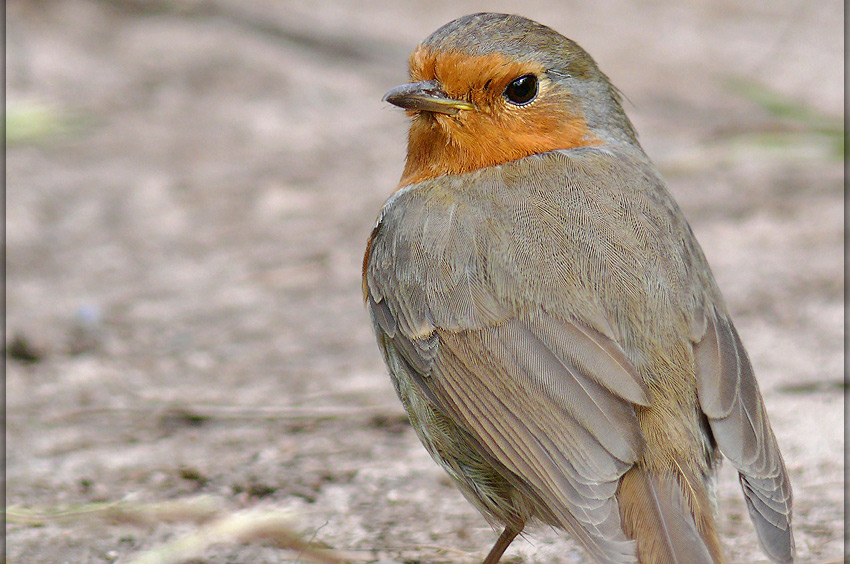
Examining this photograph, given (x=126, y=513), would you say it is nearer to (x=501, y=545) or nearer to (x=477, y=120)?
(x=501, y=545)

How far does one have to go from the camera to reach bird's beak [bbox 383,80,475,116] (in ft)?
11.6

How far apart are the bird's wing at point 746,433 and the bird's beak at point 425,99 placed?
3.55ft

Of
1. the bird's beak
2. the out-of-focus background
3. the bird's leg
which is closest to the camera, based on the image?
the bird's leg

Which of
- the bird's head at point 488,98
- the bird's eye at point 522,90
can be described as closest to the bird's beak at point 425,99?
the bird's head at point 488,98

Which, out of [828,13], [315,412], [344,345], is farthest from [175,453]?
[828,13]

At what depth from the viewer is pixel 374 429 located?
14.4 feet

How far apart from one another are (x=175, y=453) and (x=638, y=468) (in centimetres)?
207

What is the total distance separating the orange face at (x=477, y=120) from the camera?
11.7ft

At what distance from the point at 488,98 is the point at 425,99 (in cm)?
22

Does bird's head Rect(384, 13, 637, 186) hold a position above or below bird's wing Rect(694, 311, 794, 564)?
above

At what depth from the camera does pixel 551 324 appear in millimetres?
2996

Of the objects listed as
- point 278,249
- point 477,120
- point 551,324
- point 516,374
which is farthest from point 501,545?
point 278,249

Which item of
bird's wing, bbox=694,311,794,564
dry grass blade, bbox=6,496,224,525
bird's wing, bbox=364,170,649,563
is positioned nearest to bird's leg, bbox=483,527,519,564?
bird's wing, bbox=364,170,649,563

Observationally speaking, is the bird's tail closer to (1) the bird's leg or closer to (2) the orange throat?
(1) the bird's leg
